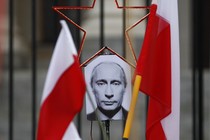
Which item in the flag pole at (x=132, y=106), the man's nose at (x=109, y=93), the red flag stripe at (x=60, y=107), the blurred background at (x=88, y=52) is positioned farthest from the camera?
the blurred background at (x=88, y=52)

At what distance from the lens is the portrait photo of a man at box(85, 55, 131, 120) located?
9.67 feet

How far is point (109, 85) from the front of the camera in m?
2.94

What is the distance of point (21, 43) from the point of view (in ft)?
16.6

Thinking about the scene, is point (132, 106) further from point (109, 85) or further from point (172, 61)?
point (172, 61)

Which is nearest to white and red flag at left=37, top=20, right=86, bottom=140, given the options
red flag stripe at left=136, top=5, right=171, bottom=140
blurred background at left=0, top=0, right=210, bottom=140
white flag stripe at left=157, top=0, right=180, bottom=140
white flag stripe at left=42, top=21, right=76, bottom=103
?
white flag stripe at left=42, top=21, right=76, bottom=103

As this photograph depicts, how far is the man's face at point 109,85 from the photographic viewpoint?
295 cm

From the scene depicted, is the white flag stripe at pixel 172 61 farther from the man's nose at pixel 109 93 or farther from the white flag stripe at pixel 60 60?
the white flag stripe at pixel 60 60

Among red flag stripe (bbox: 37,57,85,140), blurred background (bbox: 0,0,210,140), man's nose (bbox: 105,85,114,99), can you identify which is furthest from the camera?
blurred background (bbox: 0,0,210,140)

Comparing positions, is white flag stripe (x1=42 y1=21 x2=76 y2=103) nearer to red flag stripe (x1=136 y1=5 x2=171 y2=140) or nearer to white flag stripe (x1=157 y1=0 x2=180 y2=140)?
red flag stripe (x1=136 y1=5 x2=171 y2=140)

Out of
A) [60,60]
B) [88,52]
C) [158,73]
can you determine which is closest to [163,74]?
[158,73]

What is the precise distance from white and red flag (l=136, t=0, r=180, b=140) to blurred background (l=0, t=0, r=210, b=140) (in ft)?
3.89

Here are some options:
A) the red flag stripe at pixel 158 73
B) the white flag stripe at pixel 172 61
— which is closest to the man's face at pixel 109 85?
the red flag stripe at pixel 158 73

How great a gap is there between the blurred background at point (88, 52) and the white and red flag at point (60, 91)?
64.8 inches

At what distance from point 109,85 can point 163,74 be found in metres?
0.27
